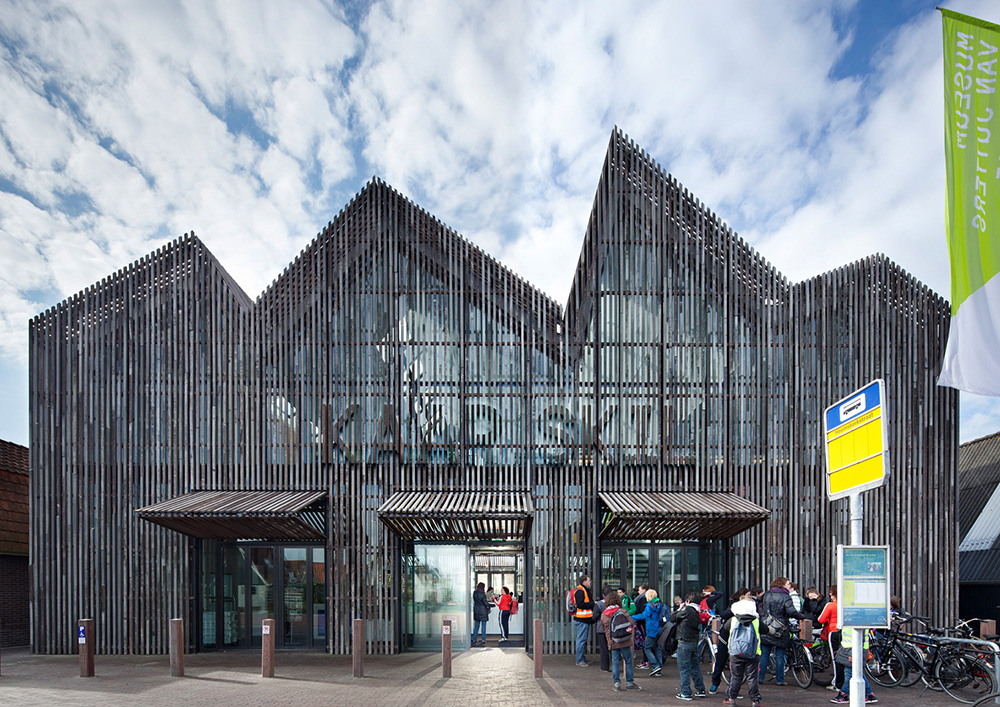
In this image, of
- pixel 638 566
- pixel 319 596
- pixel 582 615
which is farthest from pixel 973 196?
pixel 319 596

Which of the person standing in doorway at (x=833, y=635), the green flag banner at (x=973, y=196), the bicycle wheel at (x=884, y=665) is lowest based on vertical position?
the bicycle wheel at (x=884, y=665)

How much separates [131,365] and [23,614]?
850 cm

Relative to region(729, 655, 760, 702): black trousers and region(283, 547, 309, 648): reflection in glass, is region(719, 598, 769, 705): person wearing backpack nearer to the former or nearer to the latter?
region(729, 655, 760, 702): black trousers

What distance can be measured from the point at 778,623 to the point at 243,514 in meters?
10.2

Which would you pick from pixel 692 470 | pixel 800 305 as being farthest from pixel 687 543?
pixel 800 305

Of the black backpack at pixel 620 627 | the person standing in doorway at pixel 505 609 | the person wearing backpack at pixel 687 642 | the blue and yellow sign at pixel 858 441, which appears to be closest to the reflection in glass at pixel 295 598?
the person standing in doorway at pixel 505 609

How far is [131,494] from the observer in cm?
1728

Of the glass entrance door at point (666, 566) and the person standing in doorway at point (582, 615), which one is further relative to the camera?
the glass entrance door at point (666, 566)

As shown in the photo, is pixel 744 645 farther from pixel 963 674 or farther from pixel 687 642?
pixel 963 674

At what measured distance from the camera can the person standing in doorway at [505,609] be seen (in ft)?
58.5

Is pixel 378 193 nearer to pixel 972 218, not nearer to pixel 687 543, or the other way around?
pixel 687 543

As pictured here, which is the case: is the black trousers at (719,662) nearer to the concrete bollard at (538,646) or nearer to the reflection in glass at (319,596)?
the concrete bollard at (538,646)

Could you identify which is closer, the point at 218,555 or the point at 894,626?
the point at 894,626

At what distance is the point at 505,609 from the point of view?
17.9 meters
